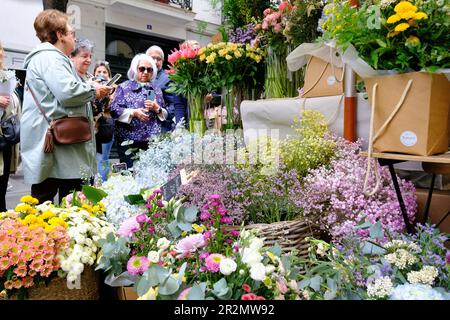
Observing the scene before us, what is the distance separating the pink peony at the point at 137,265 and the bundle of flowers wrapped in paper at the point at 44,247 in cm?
22

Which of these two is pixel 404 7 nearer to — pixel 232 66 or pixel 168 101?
pixel 232 66

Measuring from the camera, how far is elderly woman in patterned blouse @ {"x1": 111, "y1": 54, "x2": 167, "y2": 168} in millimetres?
3004

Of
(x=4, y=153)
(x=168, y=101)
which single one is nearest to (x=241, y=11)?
(x=168, y=101)

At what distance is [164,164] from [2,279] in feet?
2.63

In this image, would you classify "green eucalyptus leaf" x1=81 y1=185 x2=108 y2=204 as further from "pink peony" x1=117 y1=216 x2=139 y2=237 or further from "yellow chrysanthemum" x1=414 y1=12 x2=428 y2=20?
"yellow chrysanthemum" x1=414 y1=12 x2=428 y2=20

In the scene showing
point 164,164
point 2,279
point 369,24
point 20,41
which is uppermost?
point 20,41

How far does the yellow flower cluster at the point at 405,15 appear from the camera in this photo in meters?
1.21

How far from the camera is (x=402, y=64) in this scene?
1.29 metres

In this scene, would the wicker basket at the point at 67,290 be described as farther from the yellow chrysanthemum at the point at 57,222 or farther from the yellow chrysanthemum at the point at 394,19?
the yellow chrysanthemum at the point at 394,19

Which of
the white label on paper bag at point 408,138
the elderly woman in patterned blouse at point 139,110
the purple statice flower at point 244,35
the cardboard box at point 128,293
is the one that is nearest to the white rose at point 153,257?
the cardboard box at point 128,293

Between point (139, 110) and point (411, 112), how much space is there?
2.05 m

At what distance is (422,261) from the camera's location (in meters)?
1.03
